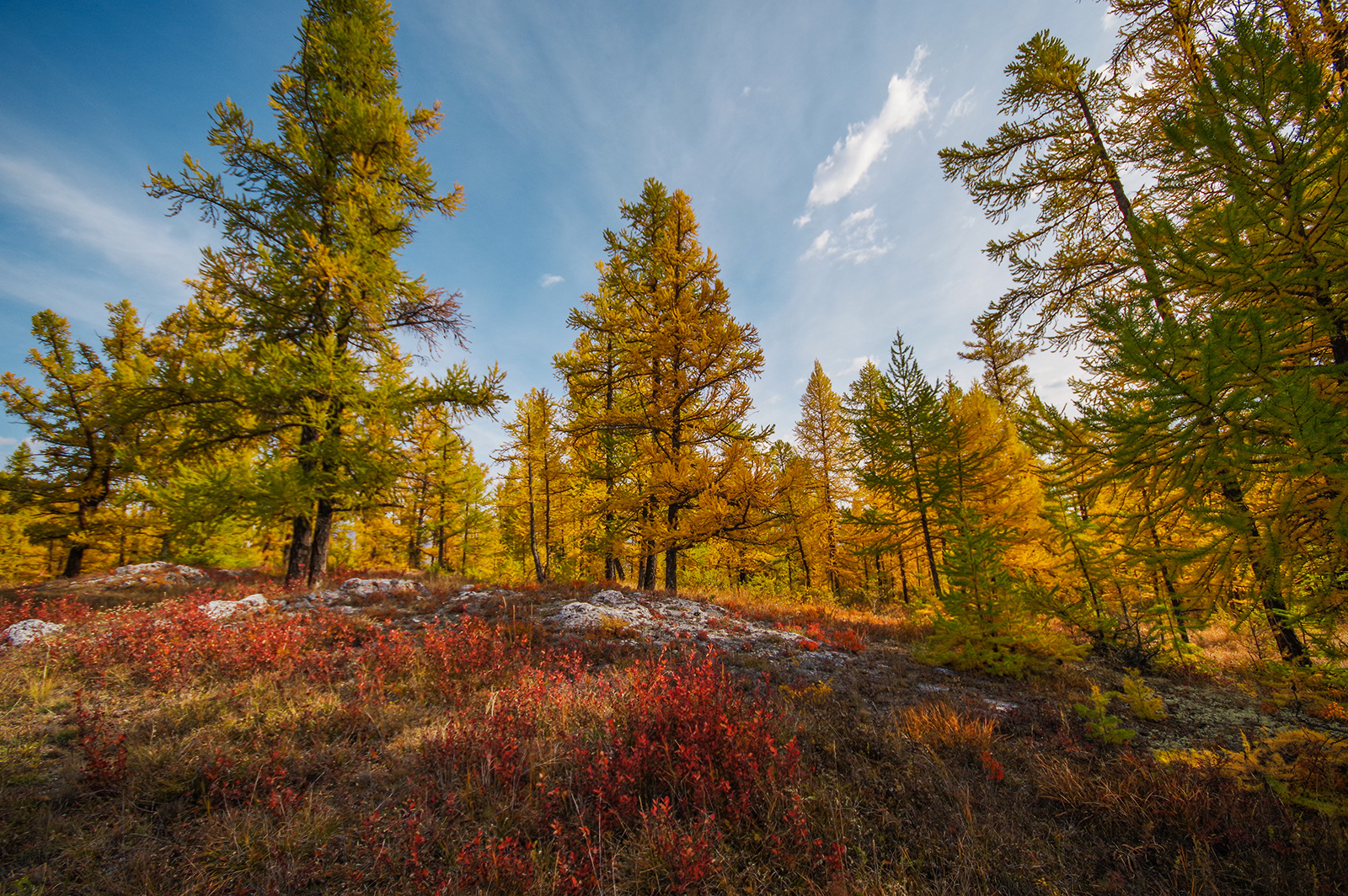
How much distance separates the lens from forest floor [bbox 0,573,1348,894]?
8.02ft

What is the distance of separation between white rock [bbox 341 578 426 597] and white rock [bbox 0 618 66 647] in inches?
157

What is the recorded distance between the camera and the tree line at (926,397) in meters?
3.37

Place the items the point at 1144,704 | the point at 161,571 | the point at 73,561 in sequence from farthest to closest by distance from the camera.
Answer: the point at 73,561, the point at 161,571, the point at 1144,704

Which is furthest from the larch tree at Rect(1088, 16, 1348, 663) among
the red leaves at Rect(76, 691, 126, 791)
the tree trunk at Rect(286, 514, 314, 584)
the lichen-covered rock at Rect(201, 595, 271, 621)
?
the tree trunk at Rect(286, 514, 314, 584)

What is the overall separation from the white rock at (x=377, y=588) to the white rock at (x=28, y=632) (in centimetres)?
398

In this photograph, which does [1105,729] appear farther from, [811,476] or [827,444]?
[827,444]

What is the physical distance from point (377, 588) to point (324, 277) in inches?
297

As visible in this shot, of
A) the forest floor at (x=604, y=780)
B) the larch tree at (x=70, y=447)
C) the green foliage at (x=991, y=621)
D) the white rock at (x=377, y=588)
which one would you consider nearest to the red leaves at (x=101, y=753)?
the forest floor at (x=604, y=780)

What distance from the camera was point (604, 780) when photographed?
3014 millimetres

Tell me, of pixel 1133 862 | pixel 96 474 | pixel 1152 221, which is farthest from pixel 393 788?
pixel 96 474

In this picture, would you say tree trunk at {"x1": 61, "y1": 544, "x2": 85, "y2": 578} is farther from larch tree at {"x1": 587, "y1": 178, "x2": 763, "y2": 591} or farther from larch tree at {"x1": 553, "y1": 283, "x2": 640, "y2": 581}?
larch tree at {"x1": 587, "y1": 178, "x2": 763, "y2": 591}

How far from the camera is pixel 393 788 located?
318cm

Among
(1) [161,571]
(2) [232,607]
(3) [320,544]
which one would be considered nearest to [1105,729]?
(2) [232,607]

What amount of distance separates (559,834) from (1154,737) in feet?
19.9
